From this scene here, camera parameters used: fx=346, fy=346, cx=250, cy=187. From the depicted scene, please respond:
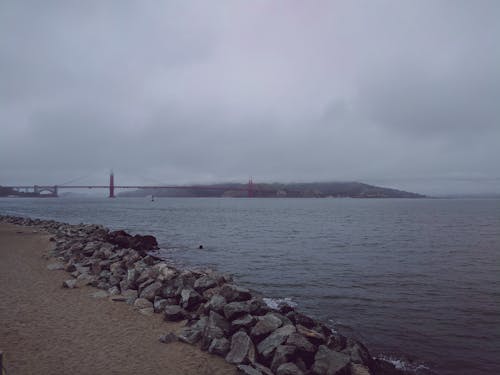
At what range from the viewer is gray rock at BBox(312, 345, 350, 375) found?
5.06 m

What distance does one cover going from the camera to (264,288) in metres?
11.6

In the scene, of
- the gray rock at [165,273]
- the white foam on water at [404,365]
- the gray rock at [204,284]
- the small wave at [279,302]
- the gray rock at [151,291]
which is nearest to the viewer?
the white foam on water at [404,365]

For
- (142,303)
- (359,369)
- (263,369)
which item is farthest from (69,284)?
(359,369)

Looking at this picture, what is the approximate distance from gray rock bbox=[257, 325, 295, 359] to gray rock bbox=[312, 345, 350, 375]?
564mm

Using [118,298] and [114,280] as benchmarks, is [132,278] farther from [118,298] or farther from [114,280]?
[118,298]

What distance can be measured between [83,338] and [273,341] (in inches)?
129

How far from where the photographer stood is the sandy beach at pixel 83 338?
16.4 ft

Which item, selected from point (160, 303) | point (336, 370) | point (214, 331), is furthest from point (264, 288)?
point (336, 370)

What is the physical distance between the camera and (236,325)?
242 inches

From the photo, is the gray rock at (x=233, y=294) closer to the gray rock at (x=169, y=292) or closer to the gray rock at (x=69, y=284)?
the gray rock at (x=169, y=292)

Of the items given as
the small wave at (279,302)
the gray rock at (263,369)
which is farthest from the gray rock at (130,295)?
the gray rock at (263,369)

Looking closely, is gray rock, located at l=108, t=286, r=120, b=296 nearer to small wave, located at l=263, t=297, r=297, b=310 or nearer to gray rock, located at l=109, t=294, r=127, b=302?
gray rock, located at l=109, t=294, r=127, b=302

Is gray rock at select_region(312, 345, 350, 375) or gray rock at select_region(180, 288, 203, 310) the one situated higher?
gray rock at select_region(180, 288, 203, 310)

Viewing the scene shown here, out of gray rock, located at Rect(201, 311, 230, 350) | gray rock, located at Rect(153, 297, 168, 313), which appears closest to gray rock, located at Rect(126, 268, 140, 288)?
gray rock, located at Rect(153, 297, 168, 313)
